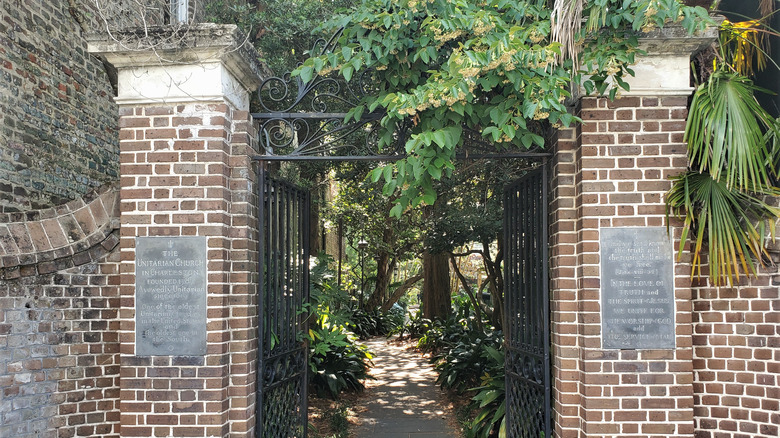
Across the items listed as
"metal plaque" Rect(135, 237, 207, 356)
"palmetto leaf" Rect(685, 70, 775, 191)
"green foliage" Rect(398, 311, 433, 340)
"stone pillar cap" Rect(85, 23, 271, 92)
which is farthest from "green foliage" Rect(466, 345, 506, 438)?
"green foliage" Rect(398, 311, 433, 340)

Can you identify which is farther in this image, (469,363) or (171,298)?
(469,363)

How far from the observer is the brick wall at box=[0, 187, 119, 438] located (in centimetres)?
413

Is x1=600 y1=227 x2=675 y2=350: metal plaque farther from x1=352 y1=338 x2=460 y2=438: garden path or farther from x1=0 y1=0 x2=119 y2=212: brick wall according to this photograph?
x1=0 y1=0 x2=119 y2=212: brick wall

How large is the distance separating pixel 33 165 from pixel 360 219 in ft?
26.4

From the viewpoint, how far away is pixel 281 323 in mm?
4730

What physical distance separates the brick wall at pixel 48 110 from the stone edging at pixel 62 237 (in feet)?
7.04

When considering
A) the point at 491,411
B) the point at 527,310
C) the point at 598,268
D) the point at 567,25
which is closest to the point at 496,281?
the point at 491,411

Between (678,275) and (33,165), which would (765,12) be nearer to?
(678,275)

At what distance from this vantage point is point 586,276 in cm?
407

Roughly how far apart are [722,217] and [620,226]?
611mm

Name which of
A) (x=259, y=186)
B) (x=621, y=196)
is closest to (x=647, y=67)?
(x=621, y=196)

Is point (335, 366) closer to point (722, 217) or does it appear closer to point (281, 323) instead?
point (281, 323)

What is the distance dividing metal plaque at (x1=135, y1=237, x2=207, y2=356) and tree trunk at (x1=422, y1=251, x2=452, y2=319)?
11.4m

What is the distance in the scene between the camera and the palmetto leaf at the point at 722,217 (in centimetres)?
384
